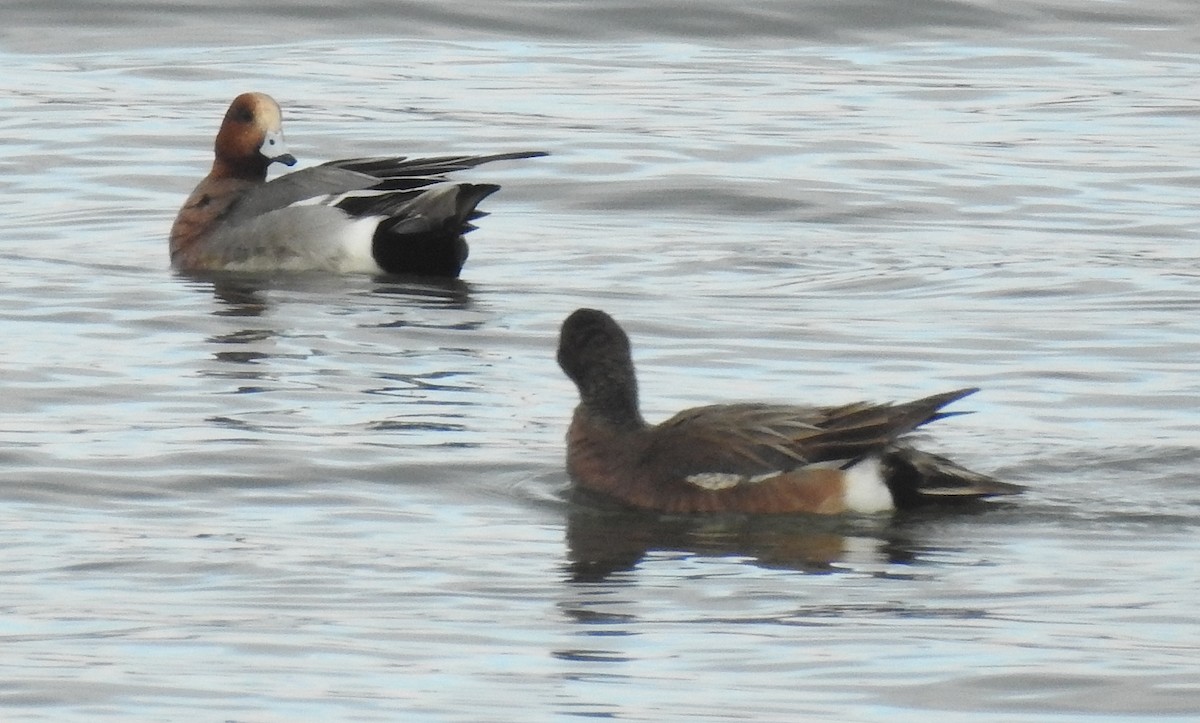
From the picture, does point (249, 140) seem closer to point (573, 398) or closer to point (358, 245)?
point (358, 245)

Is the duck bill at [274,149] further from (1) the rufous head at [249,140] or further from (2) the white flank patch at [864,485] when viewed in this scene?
(2) the white flank patch at [864,485]

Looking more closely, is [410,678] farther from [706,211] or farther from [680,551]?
[706,211]

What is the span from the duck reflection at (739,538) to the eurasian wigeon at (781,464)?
55 mm

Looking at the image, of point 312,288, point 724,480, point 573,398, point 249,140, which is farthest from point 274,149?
point 724,480

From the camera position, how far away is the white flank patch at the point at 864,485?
27.2ft

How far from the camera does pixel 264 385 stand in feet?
33.9

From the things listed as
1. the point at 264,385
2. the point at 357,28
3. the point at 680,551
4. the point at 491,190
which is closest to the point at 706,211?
the point at 491,190

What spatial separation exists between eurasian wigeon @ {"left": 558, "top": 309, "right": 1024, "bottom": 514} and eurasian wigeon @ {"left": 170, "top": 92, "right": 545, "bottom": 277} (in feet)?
16.4

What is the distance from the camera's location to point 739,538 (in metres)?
8.06

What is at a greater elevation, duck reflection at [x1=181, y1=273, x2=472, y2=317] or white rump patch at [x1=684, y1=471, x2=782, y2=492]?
white rump patch at [x1=684, y1=471, x2=782, y2=492]

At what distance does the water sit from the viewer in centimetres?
637

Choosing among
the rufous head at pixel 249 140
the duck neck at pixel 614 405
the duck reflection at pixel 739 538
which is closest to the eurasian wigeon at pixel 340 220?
the rufous head at pixel 249 140

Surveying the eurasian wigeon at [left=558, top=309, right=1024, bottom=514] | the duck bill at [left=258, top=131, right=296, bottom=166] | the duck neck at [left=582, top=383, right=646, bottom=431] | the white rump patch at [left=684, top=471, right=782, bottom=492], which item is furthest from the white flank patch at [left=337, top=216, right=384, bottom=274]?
the white rump patch at [left=684, top=471, right=782, bottom=492]

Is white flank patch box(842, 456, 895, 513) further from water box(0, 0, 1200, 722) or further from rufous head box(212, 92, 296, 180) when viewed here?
rufous head box(212, 92, 296, 180)
